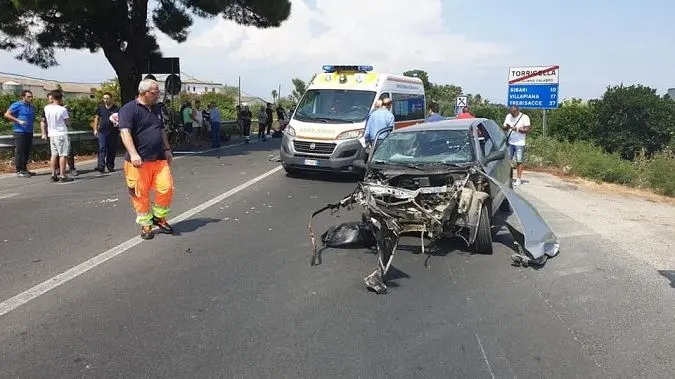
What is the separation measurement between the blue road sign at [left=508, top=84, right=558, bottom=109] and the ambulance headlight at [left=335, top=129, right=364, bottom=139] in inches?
290

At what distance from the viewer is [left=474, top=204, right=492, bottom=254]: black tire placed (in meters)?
6.30

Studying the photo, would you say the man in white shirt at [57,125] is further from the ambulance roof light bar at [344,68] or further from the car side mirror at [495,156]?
the car side mirror at [495,156]

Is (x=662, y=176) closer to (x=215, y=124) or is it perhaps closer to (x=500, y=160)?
(x=500, y=160)

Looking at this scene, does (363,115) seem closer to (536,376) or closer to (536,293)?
(536,293)

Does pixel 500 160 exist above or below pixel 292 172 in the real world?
above

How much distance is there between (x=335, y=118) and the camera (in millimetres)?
12625

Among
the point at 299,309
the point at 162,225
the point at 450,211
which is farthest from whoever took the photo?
the point at 162,225

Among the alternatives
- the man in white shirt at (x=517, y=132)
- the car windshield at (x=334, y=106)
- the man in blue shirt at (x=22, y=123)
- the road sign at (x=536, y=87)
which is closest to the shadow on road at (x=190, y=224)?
the car windshield at (x=334, y=106)

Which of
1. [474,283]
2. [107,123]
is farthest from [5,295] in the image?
[107,123]

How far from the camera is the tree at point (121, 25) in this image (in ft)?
59.8

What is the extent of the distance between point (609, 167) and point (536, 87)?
12.8 feet

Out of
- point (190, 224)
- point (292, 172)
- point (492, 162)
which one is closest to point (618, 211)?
point (492, 162)

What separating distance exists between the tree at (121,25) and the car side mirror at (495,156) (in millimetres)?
13216

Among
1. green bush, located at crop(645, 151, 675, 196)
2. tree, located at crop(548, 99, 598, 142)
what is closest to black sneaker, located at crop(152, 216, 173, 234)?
green bush, located at crop(645, 151, 675, 196)
